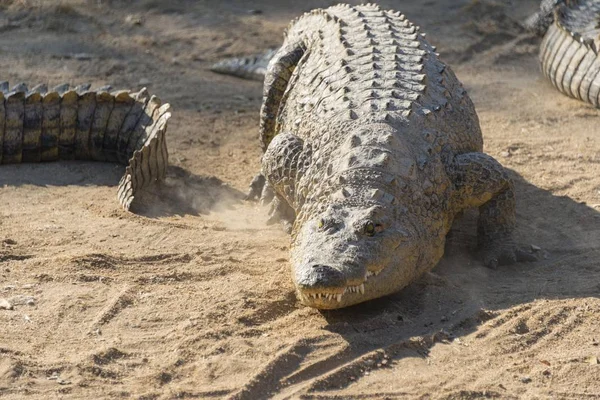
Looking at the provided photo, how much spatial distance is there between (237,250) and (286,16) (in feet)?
18.8

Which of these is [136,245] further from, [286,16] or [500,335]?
[286,16]

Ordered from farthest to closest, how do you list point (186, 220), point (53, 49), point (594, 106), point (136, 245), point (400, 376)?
point (53, 49) < point (594, 106) < point (186, 220) < point (136, 245) < point (400, 376)

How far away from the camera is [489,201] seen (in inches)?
207

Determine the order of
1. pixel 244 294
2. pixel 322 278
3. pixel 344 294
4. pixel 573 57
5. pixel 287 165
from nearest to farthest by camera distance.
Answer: pixel 322 278, pixel 344 294, pixel 244 294, pixel 287 165, pixel 573 57

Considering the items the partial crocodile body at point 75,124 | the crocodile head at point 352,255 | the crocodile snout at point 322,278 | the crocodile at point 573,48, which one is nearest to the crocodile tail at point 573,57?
the crocodile at point 573,48

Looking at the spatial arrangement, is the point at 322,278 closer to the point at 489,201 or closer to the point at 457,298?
the point at 457,298

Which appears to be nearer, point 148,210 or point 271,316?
point 271,316

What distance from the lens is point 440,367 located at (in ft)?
12.8

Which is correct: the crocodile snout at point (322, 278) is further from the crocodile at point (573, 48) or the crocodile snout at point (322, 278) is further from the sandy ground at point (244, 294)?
the crocodile at point (573, 48)

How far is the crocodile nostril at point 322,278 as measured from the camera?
13.0 feet

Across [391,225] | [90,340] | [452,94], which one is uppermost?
[452,94]

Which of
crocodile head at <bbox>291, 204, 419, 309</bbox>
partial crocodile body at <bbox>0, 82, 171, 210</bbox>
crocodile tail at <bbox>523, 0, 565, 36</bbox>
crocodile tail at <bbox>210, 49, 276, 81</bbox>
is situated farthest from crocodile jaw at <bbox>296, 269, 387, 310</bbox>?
crocodile tail at <bbox>523, 0, 565, 36</bbox>

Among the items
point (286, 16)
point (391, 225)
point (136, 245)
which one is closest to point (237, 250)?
point (136, 245)

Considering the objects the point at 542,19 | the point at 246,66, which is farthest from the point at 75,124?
the point at 542,19
